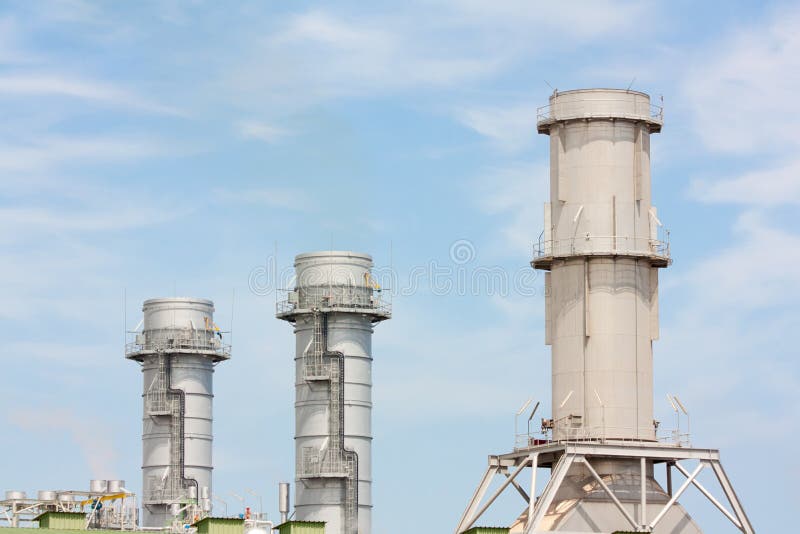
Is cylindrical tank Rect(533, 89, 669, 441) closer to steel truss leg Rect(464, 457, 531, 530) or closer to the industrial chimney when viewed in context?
steel truss leg Rect(464, 457, 531, 530)

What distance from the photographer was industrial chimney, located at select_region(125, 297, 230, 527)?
148000mm

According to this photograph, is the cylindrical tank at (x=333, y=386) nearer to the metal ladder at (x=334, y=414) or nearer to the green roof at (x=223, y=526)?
the metal ladder at (x=334, y=414)

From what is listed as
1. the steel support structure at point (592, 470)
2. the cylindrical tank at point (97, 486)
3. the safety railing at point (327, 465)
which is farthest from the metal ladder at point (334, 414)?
the steel support structure at point (592, 470)

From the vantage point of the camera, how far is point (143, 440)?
15062 centimetres

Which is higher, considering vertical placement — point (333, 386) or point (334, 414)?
point (333, 386)

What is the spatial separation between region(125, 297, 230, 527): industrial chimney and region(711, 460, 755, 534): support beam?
5631cm

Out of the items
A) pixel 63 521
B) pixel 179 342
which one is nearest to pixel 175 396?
pixel 179 342

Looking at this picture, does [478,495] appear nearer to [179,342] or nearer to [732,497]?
[732,497]

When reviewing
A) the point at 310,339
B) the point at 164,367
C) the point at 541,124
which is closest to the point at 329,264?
the point at 310,339

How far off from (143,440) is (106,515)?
25.4 m

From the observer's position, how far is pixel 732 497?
9819 cm

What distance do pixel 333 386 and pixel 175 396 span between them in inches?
705

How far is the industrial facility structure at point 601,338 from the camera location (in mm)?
96750

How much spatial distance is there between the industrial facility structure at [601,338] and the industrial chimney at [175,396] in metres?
51.8
